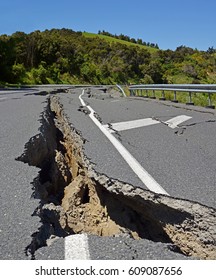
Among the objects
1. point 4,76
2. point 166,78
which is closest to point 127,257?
point 4,76

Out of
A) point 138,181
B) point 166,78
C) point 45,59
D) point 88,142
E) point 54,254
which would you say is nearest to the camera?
point 54,254

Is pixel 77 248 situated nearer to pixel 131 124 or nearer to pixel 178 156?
pixel 178 156

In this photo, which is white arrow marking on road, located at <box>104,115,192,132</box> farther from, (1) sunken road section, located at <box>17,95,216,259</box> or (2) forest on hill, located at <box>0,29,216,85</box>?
(2) forest on hill, located at <box>0,29,216,85</box>

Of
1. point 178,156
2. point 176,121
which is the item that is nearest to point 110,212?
point 178,156

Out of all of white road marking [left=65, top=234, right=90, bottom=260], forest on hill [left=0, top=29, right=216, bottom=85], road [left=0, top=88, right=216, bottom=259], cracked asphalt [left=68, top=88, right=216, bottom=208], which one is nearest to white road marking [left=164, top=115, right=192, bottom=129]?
road [left=0, top=88, right=216, bottom=259]

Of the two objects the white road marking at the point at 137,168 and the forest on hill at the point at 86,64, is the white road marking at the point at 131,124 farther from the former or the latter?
the forest on hill at the point at 86,64

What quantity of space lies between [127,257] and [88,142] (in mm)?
3550

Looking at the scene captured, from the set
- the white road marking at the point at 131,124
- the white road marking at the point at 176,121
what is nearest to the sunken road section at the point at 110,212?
the white road marking at the point at 131,124

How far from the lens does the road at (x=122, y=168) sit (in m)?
2.50

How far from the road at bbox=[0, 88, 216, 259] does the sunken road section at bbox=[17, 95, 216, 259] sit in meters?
0.11

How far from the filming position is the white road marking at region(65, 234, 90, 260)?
93.4 inches

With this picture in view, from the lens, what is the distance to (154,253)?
2.44 meters
